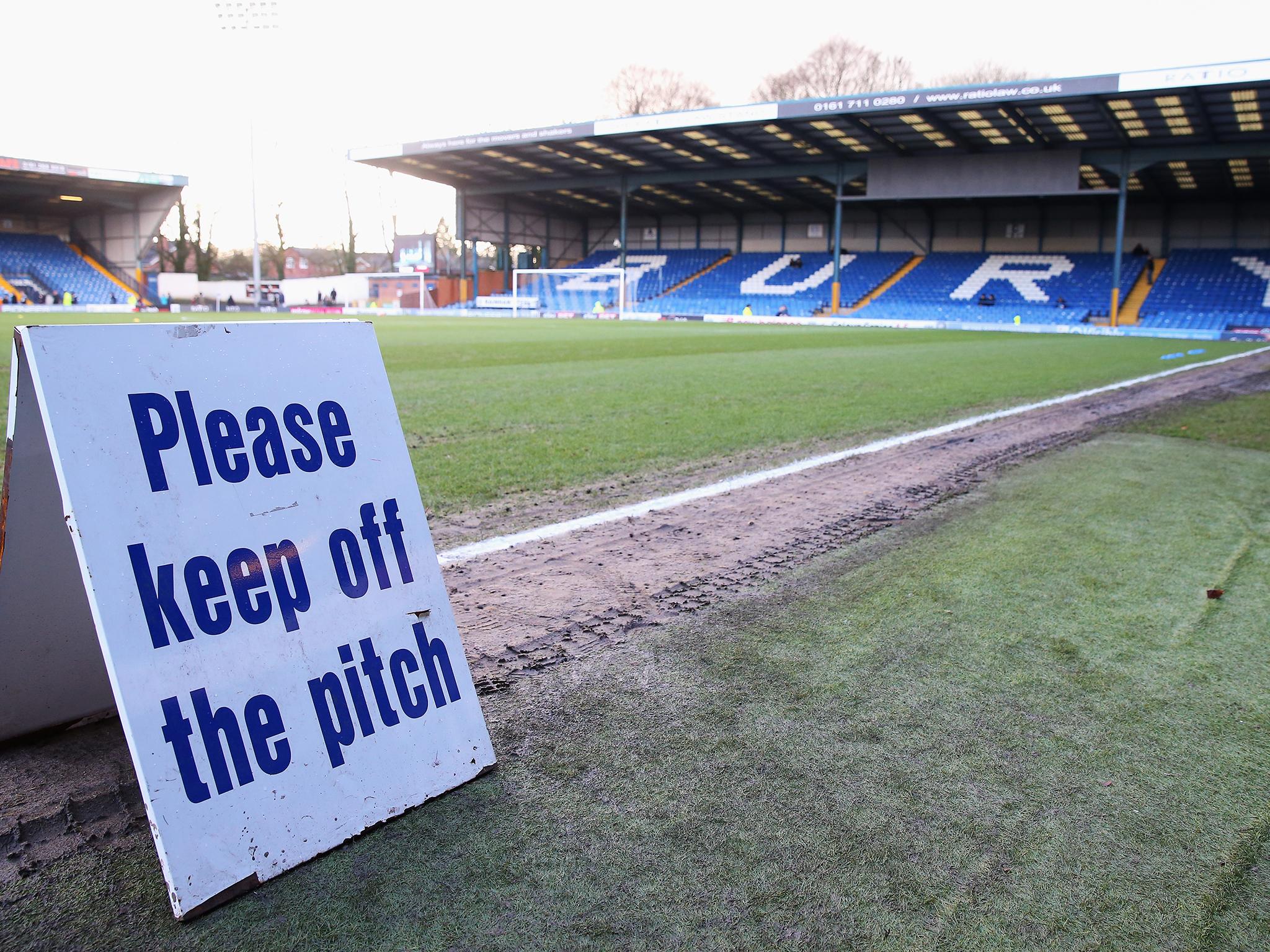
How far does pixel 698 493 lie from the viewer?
5.15 m

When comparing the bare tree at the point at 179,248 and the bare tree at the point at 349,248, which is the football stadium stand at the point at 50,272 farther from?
the bare tree at the point at 349,248

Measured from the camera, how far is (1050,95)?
27.5 metres

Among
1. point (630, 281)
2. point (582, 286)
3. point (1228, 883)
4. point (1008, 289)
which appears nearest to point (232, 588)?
point (1228, 883)

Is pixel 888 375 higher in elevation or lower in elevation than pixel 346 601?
lower

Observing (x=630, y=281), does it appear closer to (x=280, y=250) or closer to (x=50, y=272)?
(x=50, y=272)

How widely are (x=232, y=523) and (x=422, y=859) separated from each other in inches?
31.1

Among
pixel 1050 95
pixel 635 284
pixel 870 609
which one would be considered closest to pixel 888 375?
pixel 870 609

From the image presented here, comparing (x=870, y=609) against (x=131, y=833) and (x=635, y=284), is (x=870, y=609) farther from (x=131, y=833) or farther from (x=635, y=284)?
(x=635, y=284)

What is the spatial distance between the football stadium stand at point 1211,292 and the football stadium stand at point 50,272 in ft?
162

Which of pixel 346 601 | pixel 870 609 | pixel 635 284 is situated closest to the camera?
pixel 346 601

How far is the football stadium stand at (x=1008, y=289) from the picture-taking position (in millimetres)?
36656

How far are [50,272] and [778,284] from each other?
1494 inches

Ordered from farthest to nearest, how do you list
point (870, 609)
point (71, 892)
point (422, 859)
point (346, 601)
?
1. point (870, 609)
2. point (346, 601)
3. point (422, 859)
4. point (71, 892)

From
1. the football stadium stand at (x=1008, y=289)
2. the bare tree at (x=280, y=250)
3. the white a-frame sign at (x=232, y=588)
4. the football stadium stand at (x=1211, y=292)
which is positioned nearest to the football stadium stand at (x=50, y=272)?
the bare tree at (x=280, y=250)
